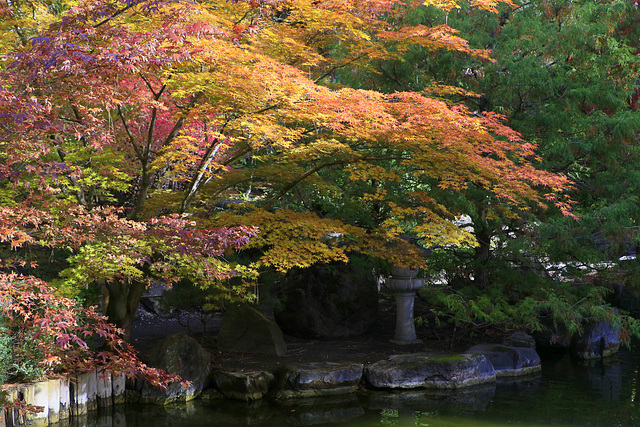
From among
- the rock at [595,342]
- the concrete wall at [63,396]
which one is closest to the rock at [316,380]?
the concrete wall at [63,396]

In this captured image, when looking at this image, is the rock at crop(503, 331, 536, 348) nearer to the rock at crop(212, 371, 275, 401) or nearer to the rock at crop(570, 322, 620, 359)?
the rock at crop(570, 322, 620, 359)

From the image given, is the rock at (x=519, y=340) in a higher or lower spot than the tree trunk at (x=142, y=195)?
lower

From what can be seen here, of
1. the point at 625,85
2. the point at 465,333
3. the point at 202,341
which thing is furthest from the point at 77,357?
the point at 625,85

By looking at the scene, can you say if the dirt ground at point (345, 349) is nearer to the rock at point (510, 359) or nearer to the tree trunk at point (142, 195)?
the rock at point (510, 359)

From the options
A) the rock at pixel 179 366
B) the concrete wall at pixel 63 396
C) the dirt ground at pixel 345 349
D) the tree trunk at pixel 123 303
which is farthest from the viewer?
the dirt ground at pixel 345 349

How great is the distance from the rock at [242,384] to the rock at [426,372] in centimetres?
151

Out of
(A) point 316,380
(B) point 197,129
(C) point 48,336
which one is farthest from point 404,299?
(C) point 48,336

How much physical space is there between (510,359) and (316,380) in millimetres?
3291

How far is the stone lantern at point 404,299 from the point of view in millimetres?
10273

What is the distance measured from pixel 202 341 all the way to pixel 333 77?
8.00 metres

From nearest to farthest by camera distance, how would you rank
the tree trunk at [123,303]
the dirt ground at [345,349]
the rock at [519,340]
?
the tree trunk at [123,303] → the dirt ground at [345,349] → the rock at [519,340]

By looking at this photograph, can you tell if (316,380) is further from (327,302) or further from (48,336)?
(48,336)

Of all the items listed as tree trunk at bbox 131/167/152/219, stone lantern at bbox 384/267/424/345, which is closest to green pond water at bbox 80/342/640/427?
stone lantern at bbox 384/267/424/345

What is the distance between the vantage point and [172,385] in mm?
8094
